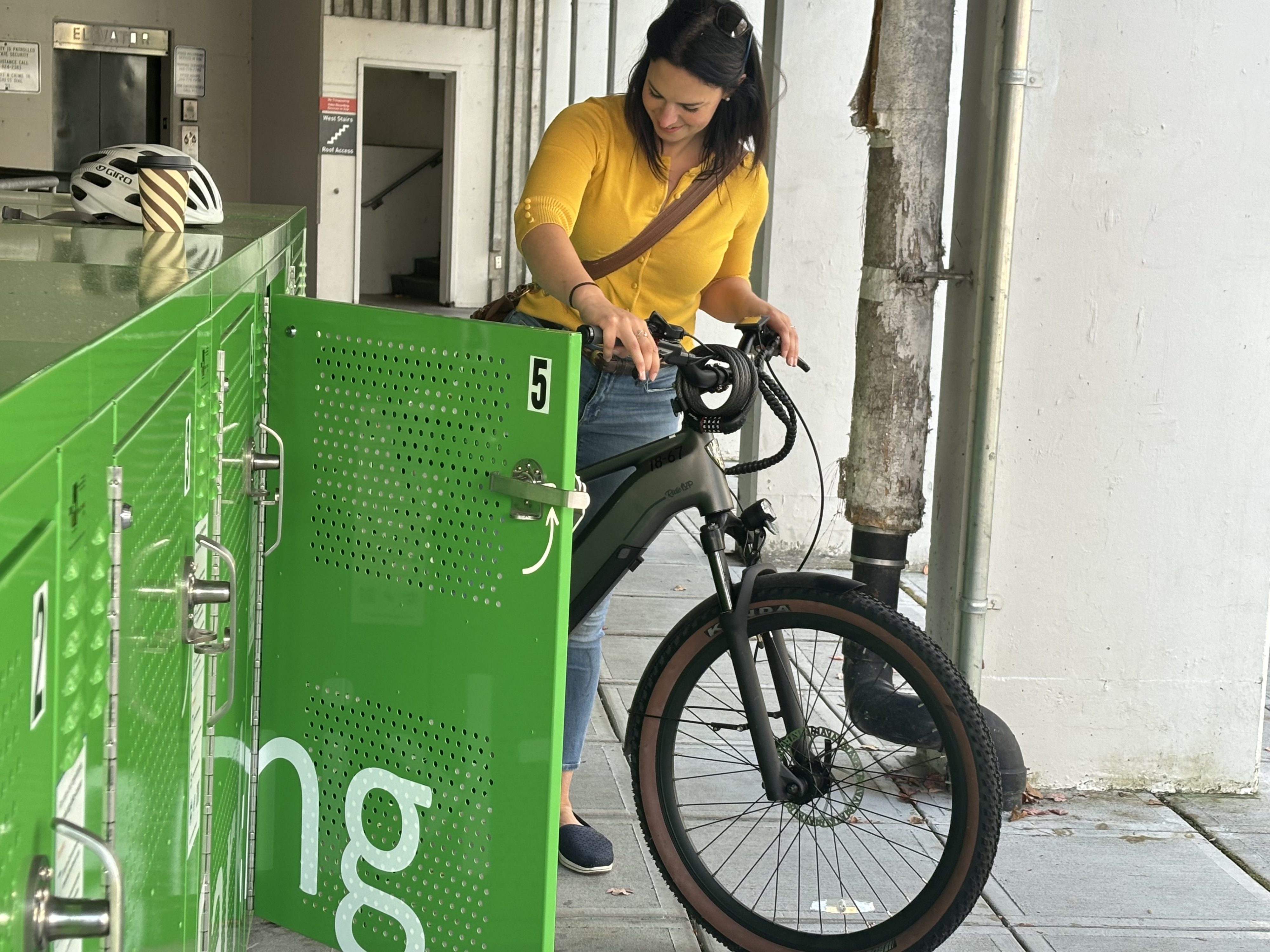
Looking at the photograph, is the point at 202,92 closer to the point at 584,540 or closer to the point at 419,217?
the point at 584,540

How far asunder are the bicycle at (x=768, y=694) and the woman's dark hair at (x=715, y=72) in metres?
0.39

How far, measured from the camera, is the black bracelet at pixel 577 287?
2.39 metres

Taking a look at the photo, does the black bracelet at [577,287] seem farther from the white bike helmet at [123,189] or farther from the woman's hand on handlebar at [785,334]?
the white bike helmet at [123,189]

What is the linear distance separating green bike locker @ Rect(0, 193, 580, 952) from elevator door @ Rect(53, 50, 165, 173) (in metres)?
8.32

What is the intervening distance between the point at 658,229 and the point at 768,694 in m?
0.96

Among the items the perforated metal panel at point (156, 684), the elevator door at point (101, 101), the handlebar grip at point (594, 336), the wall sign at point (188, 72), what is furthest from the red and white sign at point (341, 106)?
the perforated metal panel at point (156, 684)

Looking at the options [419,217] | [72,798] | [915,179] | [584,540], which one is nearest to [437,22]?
[419,217]

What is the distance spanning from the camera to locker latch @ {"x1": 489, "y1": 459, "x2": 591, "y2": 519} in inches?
79.4

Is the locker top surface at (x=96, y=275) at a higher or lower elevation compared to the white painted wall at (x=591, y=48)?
lower

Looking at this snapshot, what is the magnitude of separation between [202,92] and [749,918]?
8.70 meters

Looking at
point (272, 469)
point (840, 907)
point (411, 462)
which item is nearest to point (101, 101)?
point (272, 469)

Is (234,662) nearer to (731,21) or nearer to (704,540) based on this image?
(704,540)

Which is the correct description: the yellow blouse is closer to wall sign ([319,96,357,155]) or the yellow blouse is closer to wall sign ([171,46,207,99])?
wall sign ([171,46,207,99])

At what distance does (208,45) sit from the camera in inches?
388
